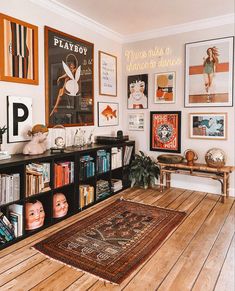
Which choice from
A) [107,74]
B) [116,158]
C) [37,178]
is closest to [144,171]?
[116,158]

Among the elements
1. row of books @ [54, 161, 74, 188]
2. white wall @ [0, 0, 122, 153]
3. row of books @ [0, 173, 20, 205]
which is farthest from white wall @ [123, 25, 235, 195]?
row of books @ [0, 173, 20, 205]

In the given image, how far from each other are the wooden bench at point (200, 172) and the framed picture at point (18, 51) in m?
2.35

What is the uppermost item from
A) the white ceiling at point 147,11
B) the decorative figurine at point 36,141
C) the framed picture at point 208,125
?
the white ceiling at point 147,11

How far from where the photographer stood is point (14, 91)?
9.67 ft

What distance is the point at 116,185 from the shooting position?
13.5 feet

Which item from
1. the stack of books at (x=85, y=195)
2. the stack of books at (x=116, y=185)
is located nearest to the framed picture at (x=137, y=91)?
the stack of books at (x=116, y=185)

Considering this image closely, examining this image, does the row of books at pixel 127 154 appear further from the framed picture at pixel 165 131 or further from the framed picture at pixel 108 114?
the framed picture at pixel 108 114

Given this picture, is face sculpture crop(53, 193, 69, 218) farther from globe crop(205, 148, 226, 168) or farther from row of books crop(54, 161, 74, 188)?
globe crop(205, 148, 226, 168)

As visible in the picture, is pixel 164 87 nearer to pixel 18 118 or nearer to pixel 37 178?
pixel 18 118

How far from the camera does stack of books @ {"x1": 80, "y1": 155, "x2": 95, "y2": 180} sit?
3.43m

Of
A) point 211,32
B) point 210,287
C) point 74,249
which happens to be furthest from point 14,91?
point 211,32

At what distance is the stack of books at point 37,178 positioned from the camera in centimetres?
271

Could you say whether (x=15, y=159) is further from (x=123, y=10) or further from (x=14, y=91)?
(x=123, y=10)

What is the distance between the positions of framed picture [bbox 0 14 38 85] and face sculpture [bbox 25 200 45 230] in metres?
1.38
